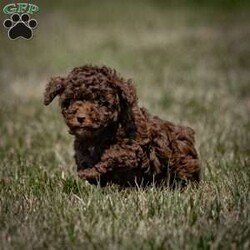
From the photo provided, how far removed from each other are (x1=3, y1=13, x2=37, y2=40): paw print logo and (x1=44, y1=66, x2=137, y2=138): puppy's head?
1.35 m

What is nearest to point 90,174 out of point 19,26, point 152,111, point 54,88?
point 54,88

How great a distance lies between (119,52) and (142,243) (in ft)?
47.6

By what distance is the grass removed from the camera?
464 cm

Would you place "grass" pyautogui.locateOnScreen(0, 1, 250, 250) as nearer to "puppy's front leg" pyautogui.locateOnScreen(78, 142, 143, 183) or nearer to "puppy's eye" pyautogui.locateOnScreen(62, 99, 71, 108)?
"puppy's front leg" pyautogui.locateOnScreen(78, 142, 143, 183)

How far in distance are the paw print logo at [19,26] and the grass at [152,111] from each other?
3.90 ft

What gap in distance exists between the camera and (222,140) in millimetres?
8562

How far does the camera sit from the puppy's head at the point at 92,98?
545 centimetres

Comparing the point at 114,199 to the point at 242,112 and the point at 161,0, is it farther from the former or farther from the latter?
the point at 161,0

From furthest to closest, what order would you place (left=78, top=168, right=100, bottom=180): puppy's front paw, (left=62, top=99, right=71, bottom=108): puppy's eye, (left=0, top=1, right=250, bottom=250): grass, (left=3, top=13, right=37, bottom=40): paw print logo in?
(left=3, top=13, right=37, bottom=40): paw print logo → (left=78, top=168, right=100, bottom=180): puppy's front paw → (left=62, top=99, right=71, bottom=108): puppy's eye → (left=0, top=1, right=250, bottom=250): grass

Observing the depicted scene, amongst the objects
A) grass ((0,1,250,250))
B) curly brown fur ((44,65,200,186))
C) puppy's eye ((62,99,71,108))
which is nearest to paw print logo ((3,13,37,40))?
grass ((0,1,250,250))

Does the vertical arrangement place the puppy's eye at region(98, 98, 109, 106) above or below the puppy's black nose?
above

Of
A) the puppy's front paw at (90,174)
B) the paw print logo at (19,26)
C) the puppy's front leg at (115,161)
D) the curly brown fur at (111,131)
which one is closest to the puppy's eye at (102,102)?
the curly brown fur at (111,131)

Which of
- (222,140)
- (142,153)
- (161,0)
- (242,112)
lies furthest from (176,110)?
(161,0)

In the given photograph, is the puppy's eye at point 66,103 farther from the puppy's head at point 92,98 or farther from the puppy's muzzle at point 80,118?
the puppy's muzzle at point 80,118
